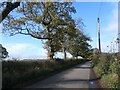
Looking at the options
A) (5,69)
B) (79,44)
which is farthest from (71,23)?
(79,44)

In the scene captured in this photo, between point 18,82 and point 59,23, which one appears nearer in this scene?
point 18,82

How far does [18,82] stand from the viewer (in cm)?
1895

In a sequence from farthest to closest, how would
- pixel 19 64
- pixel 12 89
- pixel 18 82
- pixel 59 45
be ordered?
pixel 59 45
pixel 19 64
pixel 18 82
pixel 12 89

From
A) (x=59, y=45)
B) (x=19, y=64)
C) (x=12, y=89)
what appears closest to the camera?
(x=12, y=89)

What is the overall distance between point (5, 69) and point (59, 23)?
23.1 meters

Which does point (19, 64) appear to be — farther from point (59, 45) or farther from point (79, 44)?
point (79, 44)

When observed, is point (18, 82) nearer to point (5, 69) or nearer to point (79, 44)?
point (5, 69)

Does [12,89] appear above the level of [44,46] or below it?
below

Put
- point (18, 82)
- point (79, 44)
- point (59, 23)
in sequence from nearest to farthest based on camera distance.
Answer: point (18, 82) < point (59, 23) < point (79, 44)

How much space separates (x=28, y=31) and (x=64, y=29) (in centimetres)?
554

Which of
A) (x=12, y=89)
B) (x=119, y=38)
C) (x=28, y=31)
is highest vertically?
(x=28, y=31)

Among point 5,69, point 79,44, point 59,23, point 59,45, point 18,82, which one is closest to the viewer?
point 18,82

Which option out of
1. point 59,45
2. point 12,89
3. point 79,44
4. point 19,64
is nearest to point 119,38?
point 12,89

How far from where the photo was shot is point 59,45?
46.8 meters
